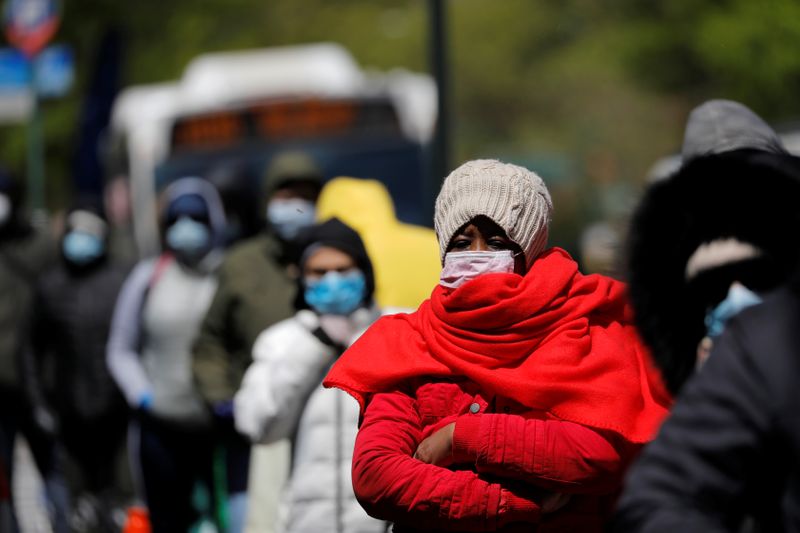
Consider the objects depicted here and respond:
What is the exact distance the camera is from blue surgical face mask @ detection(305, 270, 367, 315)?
5102mm

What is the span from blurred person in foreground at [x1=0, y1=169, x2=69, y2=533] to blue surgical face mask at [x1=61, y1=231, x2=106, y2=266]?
0.35 meters

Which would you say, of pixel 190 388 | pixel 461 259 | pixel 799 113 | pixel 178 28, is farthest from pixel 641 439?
pixel 178 28

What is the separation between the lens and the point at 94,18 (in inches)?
1430

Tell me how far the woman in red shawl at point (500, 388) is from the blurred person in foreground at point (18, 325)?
531 centimetres

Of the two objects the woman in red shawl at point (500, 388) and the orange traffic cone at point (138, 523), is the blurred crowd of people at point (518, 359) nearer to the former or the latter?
the woman in red shawl at point (500, 388)

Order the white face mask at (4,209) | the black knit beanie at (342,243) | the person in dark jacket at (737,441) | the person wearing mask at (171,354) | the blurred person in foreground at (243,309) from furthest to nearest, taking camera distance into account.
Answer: the white face mask at (4,209)
the person wearing mask at (171,354)
the blurred person in foreground at (243,309)
the black knit beanie at (342,243)
the person in dark jacket at (737,441)

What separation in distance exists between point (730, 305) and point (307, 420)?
2.28 meters

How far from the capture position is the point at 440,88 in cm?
849

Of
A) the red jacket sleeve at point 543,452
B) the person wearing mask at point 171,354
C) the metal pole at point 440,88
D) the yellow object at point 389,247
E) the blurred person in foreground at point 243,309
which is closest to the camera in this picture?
the red jacket sleeve at point 543,452

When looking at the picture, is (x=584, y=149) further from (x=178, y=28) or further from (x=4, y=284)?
Answer: (x=4, y=284)

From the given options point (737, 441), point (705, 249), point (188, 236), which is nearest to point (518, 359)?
point (705, 249)

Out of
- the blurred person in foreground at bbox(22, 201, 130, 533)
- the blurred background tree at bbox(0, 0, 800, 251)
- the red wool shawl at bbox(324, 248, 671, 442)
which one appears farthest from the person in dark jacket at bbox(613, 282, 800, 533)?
the blurred background tree at bbox(0, 0, 800, 251)

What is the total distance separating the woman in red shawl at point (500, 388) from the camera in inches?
129

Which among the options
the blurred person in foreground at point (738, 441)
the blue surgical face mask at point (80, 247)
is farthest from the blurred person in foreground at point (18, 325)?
the blurred person in foreground at point (738, 441)
